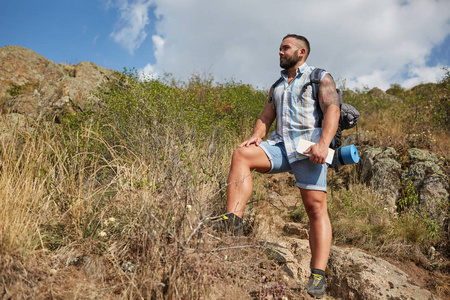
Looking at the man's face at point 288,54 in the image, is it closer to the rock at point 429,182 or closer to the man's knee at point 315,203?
the man's knee at point 315,203

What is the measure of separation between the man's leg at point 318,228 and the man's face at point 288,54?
47.2 inches

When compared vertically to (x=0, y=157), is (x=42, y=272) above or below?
below

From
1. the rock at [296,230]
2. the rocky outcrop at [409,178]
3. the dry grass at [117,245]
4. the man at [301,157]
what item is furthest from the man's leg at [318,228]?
the rocky outcrop at [409,178]

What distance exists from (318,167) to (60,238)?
2.17 meters

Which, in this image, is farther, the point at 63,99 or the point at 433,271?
the point at 63,99

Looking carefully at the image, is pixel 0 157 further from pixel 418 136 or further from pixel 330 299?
pixel 418 136

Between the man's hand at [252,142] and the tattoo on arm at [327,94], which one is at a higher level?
the tattoo on arm at [327,94]

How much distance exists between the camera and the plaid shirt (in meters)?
2.71

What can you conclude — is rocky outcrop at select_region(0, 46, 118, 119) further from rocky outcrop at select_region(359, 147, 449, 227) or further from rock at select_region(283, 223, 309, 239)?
rocky outcrop at select_region(359, 147, 449, 227)

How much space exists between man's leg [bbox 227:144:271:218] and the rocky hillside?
0.29 meters

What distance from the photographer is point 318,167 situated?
2.62m

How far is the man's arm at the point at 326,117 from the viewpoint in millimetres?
2498

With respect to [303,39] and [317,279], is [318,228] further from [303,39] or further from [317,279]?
[303,39]

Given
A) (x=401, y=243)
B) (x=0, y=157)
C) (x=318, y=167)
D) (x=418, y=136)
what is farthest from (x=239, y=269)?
(x=418, y=136)
